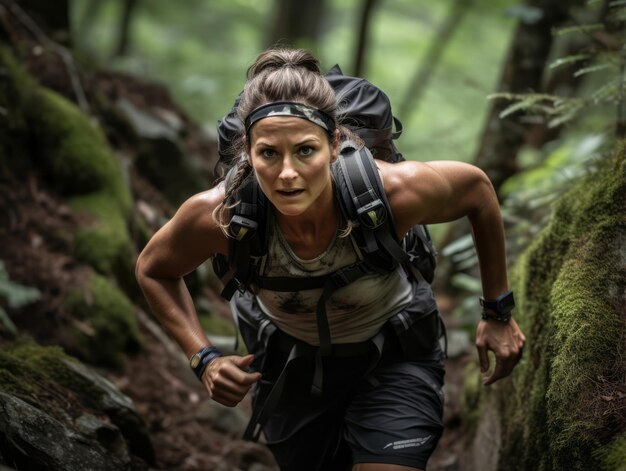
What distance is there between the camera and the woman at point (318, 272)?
3.53 meters

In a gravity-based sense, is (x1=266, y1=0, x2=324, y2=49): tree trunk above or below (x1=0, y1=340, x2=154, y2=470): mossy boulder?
above

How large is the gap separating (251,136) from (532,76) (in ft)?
17.1

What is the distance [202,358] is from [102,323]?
264 cm

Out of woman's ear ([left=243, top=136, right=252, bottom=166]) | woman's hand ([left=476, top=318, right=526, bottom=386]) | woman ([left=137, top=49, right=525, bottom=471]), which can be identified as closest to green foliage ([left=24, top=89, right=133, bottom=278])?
woman ([left=137, top=49, right=525, bottom=471])

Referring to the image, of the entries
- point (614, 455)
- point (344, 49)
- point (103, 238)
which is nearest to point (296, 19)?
point (344, 49)

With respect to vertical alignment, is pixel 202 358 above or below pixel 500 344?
below

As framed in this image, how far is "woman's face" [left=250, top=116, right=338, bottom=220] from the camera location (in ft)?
11.3

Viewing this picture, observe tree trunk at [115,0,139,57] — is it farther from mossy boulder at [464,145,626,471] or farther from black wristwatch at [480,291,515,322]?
black wristwatch at [480,291,515,322]

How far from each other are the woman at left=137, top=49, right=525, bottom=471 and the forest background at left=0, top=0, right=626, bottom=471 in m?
0.63

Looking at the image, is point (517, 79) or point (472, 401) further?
point (517, 79)

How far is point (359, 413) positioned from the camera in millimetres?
4102

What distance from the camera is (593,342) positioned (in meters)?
3.41

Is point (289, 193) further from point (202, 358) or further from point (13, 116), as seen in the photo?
point (13, 116)

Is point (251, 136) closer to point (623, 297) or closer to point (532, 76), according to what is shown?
point (623, 297)
